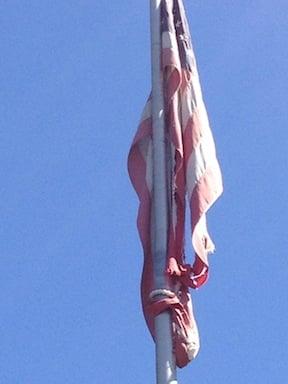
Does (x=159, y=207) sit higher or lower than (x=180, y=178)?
lower

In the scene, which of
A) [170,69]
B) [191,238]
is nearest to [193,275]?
[191,238]

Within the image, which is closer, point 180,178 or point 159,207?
point 159,207

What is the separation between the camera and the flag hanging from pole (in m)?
12.3

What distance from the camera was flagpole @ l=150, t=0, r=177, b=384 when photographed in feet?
38.8

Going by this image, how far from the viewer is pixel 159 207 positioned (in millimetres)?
12867

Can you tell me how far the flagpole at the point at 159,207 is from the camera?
11820mm

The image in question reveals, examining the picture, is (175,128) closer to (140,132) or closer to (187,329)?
(140,132)

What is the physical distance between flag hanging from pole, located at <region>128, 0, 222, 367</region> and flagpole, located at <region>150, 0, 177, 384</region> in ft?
0.21

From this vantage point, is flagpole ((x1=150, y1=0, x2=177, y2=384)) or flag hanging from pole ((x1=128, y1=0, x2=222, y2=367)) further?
flag hanging from pole ((x1=128, y1=0, x2=222, y2=367))

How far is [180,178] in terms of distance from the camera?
523 inches

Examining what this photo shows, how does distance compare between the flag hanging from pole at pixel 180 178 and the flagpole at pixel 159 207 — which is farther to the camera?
the flag hanging from pole at pixel 180 178

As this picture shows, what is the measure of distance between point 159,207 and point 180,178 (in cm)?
54

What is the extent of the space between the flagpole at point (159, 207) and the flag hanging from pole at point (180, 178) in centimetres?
6

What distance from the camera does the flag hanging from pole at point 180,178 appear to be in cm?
1234
